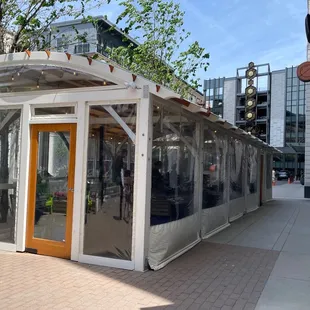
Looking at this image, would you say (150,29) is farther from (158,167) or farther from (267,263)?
(267,263)

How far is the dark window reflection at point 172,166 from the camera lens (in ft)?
17.7

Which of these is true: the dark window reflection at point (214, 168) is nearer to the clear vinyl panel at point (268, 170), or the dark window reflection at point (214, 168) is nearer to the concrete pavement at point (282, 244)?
the concrete pavement at point (282, 244)

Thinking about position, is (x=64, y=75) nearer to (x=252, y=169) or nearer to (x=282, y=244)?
(x=282, y=244)

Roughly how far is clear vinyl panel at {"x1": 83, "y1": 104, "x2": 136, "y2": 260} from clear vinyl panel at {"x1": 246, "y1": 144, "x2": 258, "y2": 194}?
7234mm

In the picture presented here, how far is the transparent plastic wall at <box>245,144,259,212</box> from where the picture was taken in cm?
1173

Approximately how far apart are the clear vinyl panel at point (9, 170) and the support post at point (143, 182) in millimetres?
2295

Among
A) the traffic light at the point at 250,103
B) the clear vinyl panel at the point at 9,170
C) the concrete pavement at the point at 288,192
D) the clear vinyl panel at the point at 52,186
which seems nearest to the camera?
the clear vinyl panel at the point at 52,186

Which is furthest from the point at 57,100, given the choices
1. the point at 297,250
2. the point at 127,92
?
the point at 297,250

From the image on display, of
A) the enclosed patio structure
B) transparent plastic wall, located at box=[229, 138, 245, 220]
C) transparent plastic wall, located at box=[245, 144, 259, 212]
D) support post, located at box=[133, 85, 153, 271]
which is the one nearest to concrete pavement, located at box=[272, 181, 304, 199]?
transparent plastic wall, located at box=[245, 144, 259, 212]

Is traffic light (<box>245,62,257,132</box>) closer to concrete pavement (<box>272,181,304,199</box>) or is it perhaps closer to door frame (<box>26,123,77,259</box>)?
concrete pavement (<box>272,181,304,199</box>)

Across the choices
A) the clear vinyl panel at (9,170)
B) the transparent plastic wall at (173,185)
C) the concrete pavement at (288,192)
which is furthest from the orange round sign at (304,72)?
the concrete pavement at (288,192)

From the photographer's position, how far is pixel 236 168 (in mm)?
10109

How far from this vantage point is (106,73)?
5.23 metres

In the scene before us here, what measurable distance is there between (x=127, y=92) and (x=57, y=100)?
1.27 m
